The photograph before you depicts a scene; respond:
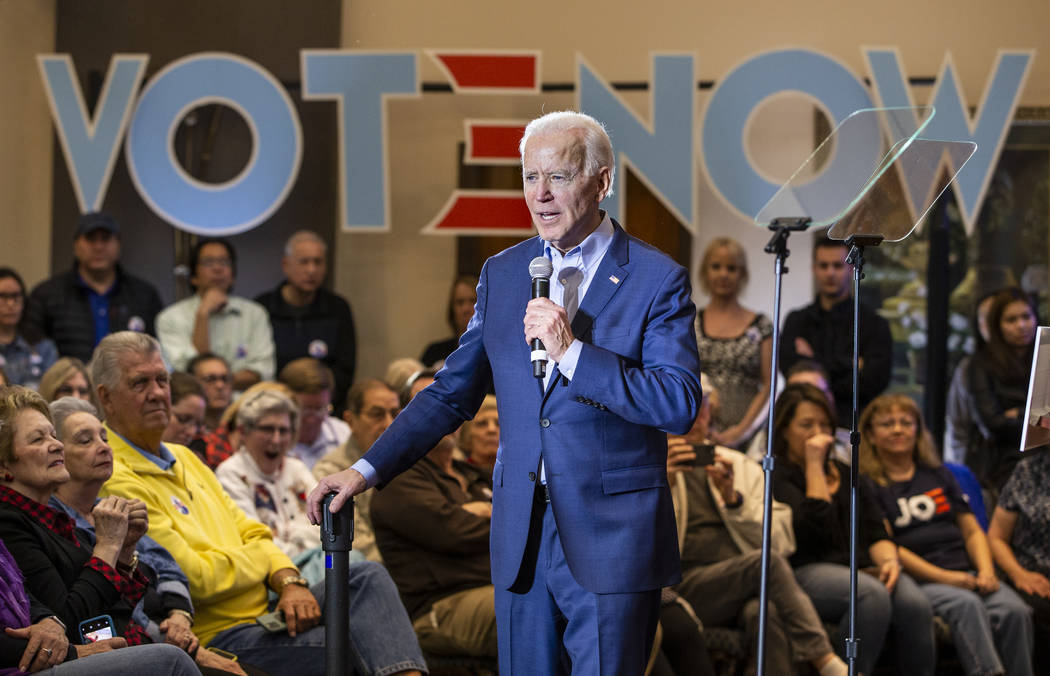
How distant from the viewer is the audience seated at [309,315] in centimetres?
608

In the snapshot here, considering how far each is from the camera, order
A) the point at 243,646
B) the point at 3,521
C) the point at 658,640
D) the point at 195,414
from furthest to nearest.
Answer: the point at 195,414 → the point at 658,640 → the point at 243,646 → the point at 3,521

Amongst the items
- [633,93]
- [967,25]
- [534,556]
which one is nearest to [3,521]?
[534,556]

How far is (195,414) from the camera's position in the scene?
4.43m

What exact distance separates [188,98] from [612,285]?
4892 mm

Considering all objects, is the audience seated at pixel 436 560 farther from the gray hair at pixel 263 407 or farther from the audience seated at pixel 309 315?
the audience seated at pixel 309 315

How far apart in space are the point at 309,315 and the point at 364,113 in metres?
1.16

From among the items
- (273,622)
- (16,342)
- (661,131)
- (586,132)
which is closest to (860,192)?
(586,132)

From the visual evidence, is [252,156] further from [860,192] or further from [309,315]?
[860,192]

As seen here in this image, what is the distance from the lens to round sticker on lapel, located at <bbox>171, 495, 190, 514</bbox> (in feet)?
10.7

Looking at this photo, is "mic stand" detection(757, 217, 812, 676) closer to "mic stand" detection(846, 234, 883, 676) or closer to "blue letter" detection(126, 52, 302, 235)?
"mic stand" detection(846, 234, 883, 676)

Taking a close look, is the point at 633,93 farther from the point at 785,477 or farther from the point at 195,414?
the point at 195,414

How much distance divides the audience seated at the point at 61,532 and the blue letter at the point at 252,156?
3617mm

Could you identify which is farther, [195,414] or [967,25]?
[967,25]

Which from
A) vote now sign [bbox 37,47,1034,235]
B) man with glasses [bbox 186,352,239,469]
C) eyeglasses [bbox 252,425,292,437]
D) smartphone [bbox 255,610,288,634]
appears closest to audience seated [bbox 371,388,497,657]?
eyeglasses [bbox 252,425,292,437]
